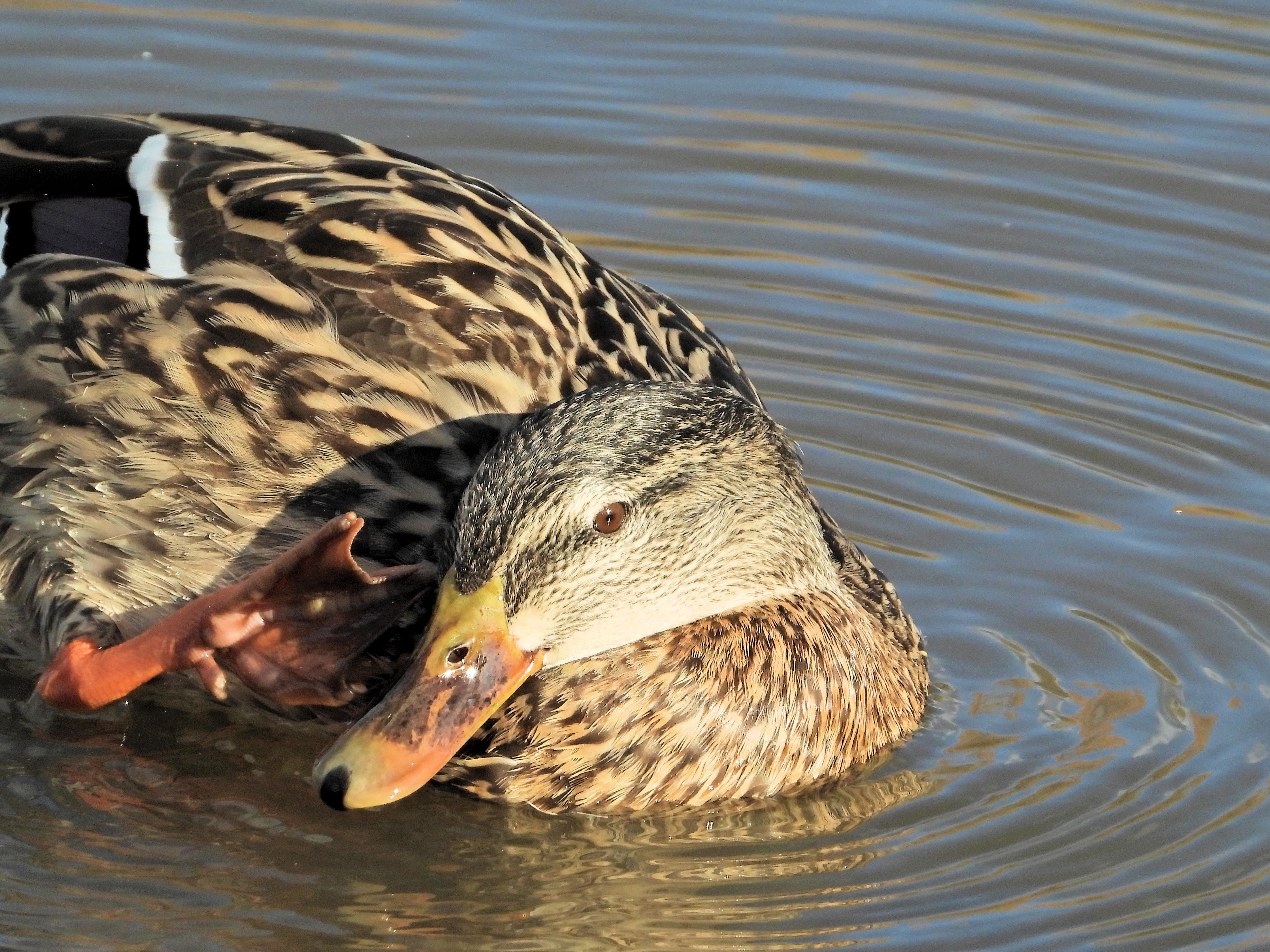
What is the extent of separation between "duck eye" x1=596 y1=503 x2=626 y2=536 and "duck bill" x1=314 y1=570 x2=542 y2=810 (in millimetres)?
362

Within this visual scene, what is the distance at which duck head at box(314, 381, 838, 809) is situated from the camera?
5965 millimetres

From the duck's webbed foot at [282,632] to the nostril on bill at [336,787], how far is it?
55 cm

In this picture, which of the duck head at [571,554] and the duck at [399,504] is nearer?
the duck head at [571,554]

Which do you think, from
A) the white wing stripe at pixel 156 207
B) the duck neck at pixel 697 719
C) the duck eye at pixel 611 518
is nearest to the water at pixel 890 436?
the duck neck at pixel 697 719

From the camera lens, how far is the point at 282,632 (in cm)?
642

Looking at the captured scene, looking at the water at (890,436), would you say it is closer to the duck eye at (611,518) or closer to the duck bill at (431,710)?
the duck bill at (431,710)

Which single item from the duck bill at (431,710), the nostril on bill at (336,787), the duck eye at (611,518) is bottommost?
the nostril on bill at (336,787)

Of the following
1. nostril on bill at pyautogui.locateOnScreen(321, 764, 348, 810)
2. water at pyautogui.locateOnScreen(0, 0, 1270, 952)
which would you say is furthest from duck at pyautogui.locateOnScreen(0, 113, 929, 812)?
water at pyautogui.locateOnScreen(0, 0, 1270, 952)

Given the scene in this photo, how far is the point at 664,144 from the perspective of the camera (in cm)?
1121

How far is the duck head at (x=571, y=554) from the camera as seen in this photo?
235 inches

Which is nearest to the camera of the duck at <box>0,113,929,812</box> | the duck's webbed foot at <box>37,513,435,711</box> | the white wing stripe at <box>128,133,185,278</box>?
the duck at <box>0,113,929,812</box>

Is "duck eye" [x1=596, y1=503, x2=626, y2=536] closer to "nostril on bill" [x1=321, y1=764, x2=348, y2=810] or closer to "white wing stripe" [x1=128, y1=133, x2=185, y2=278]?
"nostril on bill" [x1=321, y1=764, x2=348, y2=810]

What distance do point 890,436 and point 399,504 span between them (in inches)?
122

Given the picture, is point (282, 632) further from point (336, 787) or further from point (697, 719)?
point (697, 719)
